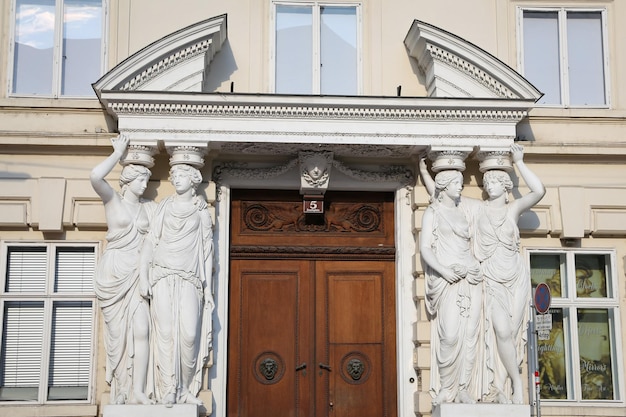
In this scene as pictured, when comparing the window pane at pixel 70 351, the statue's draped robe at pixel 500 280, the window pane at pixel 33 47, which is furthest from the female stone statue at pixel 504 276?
the window pane at pixel 33 47

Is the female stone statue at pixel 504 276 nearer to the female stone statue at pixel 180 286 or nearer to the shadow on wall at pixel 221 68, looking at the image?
the female stone statue at pixel 180 286

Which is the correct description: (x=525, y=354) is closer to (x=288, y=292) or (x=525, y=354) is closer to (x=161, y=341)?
(x=288, y=292)

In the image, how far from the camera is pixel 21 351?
35.3ft

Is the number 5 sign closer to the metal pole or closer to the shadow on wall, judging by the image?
the shadow on wall

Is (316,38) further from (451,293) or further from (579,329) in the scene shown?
(579,329)

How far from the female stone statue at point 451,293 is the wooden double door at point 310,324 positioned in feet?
2.64

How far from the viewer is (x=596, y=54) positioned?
11898mm

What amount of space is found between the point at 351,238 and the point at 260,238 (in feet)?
3.59

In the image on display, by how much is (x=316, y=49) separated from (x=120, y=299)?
3.80 meters

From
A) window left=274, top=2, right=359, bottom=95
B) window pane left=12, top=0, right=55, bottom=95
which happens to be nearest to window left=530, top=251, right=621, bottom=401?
window left=274, top=2, right=359, bottom=95

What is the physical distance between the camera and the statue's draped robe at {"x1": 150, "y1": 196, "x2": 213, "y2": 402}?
1020cm

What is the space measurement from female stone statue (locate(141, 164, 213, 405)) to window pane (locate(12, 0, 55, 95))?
2.19 metres

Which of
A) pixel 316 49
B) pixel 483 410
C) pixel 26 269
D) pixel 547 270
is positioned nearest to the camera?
pixel 483 410

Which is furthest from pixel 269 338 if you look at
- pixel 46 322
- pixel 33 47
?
pixel 33 47
